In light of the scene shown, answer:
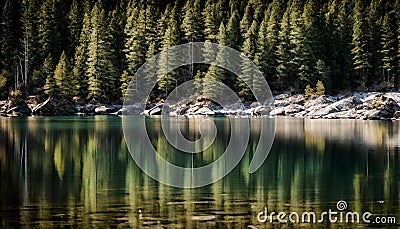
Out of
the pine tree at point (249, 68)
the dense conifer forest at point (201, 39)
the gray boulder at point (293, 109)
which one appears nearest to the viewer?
the gray boulder at point (293, 109)

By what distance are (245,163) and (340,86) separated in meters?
54.5

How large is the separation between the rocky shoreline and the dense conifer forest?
2822 millimetres

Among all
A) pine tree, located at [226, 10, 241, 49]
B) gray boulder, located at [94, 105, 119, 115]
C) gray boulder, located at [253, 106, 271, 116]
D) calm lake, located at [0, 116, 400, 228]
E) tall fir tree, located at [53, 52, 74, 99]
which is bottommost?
calm lake, located at [0, 116, 400, 228]

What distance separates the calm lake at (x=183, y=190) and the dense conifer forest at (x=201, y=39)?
46.0 meters

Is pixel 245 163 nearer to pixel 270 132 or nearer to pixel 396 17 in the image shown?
pixel 270 132

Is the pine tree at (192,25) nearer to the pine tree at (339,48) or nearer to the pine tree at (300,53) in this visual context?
the pine tree at (300,53)

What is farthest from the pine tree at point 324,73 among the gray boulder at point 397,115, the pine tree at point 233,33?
the gray boulder at point 397,115

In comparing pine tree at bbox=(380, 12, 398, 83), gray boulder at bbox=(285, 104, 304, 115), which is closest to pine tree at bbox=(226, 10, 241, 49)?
gray boulder at bbox=(285, 104, 304, 115)

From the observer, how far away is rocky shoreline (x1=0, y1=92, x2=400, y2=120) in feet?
201

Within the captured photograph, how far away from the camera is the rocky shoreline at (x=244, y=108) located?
61281 millimetres

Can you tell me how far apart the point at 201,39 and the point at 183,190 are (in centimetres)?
6523

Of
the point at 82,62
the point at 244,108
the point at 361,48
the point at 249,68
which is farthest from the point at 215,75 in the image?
the point at 82,62

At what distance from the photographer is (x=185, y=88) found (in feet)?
250

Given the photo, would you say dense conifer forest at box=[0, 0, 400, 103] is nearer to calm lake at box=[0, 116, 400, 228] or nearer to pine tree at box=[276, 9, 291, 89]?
pine tree at box=[276, 9, 291, 89]
